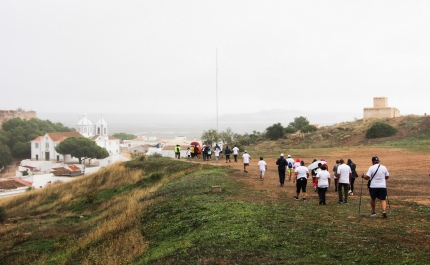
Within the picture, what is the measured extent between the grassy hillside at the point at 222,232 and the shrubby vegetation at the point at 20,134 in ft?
237

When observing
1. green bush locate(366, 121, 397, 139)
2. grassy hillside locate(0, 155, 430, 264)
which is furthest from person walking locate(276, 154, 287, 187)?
green bush locate(366, 121, 397, 139)

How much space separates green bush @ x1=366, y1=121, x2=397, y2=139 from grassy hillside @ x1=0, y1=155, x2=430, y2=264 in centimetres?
2250

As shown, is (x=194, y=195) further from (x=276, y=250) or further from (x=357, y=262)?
(x=357, y=262)

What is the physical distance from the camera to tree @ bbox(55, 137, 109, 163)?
76.3 m

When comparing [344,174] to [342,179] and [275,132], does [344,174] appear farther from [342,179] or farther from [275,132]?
[275,132]

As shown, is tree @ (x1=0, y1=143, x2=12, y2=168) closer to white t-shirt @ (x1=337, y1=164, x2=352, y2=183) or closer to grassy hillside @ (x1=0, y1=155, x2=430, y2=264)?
grassy hillside @ (x1=0, y1=155, x2=430, y2=264)

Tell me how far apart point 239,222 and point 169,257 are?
2.29 m

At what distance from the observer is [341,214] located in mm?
11445

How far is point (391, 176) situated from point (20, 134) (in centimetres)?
9355

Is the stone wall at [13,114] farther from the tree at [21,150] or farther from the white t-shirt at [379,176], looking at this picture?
the white t-shirt at [379,176]

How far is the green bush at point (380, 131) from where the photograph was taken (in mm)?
40000

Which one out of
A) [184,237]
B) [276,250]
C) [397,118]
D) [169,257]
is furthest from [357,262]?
[397,118]

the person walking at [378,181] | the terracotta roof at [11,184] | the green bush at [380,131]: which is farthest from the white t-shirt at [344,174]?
the terracotta roof at [11,184]

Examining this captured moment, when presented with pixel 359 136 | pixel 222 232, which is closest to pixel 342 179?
pixel 222 232
